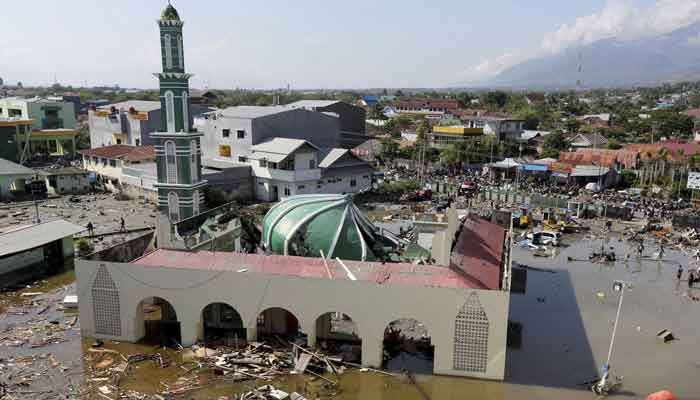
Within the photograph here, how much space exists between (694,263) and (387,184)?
2215cm

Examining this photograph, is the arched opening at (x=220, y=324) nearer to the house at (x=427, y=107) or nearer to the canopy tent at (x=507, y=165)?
the canopy tent at (x=507, y=165)

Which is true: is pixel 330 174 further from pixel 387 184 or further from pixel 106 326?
pixel 106 326

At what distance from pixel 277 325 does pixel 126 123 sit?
44.7 metres

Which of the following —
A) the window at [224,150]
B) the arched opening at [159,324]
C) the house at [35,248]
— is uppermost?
the window at [224,150]

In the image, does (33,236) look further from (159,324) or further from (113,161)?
(113,161)

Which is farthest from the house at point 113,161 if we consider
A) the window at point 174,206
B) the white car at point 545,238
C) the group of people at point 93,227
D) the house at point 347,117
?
the white car at point 545,238

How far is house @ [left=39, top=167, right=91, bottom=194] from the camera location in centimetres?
4375

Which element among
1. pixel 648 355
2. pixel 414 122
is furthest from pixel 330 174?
pixel 414 122

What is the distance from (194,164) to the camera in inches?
974

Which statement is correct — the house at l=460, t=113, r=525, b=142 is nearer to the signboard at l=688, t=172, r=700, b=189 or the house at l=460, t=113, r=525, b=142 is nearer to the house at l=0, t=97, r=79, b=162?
the signboard at l=688, t=172, r=700, b=189

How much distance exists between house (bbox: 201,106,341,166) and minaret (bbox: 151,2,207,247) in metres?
18.6

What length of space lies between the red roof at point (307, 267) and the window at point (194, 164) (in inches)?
241

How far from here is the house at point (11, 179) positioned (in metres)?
41.3

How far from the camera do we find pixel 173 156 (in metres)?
24.3
